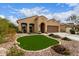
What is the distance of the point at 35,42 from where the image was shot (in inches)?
159

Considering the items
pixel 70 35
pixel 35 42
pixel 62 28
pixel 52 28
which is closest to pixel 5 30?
pixel 35 42

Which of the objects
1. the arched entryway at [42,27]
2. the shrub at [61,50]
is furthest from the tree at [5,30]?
the shrub at [61,50]

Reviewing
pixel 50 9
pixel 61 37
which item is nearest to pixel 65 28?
pixel 61 37

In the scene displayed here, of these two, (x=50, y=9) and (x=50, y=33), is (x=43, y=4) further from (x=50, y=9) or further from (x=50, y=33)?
(x=50, y=33)

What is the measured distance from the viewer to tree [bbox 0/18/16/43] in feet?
13.3

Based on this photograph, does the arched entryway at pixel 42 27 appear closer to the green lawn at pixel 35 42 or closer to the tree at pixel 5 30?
Result: the green lawn at pixel 35 42

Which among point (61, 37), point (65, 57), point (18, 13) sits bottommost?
point (65, 57)

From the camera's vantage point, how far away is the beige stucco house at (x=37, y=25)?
408 centimetres

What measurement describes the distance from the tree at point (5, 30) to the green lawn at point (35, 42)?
0.59ft

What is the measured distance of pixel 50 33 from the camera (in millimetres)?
4145

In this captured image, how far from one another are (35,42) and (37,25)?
0.29 m

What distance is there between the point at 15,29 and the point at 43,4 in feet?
2.01

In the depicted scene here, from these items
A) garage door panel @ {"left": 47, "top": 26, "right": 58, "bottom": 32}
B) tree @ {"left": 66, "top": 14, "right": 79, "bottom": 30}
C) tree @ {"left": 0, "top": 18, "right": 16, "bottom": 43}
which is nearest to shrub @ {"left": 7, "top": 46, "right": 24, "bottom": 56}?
tree @ {"left": 0, "top": 18, "right": 16, "bottom": 43}

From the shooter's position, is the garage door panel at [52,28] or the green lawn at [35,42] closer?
the green lawn at [35,42]
